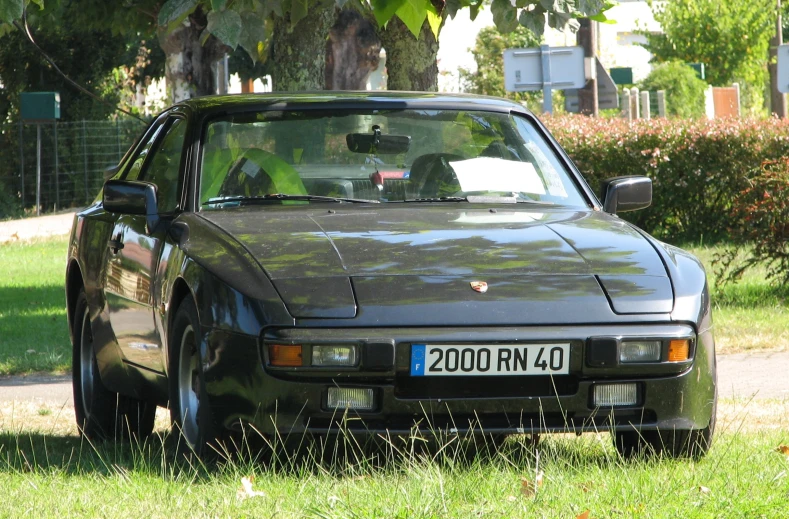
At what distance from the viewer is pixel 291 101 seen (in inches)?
236

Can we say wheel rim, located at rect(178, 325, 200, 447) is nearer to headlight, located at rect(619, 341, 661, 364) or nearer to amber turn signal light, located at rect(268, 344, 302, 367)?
amber turn signal light, located at rect(268, 344, 302, 367)

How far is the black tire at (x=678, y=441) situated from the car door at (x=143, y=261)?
1818mm

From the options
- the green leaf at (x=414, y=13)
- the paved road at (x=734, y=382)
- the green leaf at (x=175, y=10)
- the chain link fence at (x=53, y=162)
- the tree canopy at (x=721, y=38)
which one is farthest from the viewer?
the tree canopy at (x=721, y=38)

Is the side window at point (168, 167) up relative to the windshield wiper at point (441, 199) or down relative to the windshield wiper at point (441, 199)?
up

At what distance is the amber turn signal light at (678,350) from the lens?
4.60m

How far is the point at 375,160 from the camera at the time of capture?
581 cm

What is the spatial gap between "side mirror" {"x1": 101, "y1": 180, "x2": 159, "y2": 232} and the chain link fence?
842 inches

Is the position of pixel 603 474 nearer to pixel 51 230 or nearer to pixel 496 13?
pixel 496 13

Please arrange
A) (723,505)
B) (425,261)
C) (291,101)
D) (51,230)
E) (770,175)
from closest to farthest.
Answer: (723,505), (425,261), (291,101), (770,175), (51,230)

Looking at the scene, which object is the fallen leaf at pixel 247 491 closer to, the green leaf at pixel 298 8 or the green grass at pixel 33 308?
the green leaf at pixel 298 8

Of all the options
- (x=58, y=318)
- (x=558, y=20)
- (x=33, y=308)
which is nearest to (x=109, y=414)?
(x=558, y=20)

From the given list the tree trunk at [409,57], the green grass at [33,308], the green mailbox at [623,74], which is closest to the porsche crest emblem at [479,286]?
the green grass at [33,308]

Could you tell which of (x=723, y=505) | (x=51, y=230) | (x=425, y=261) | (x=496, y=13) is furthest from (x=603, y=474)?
(x=51, y=230)

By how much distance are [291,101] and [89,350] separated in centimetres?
162
